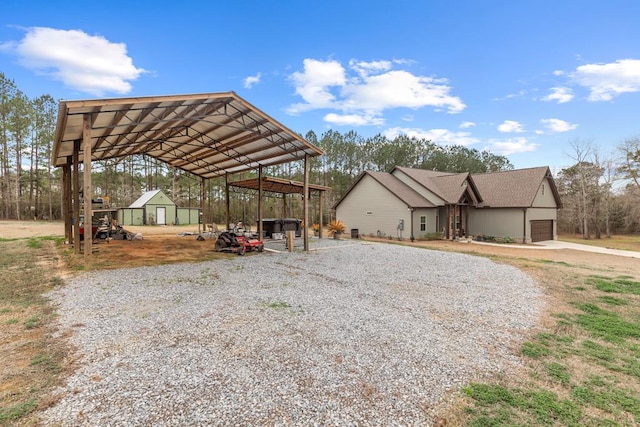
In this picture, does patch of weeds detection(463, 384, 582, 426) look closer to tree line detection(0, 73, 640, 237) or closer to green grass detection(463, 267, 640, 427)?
green grass detection(463, 267, 640, 427)

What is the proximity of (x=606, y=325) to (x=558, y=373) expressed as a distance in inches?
96.5

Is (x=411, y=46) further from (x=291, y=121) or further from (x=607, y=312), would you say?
(x=291, y=121)

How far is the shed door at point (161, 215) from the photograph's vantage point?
27297 millimetres

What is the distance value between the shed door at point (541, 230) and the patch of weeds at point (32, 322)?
2329 cm

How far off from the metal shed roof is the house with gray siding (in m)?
9.11

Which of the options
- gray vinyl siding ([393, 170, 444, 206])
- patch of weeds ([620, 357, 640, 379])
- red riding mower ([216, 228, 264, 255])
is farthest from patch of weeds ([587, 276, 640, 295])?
gray vinyl siding ([393, 170, 444, 206])

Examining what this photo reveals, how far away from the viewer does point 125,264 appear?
28.3 feet

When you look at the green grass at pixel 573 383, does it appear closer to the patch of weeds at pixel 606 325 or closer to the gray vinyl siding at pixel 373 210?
the patch of weeds at pixel 606 325

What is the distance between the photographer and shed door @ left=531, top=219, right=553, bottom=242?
64.0ft

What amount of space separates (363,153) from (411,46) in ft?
57.0

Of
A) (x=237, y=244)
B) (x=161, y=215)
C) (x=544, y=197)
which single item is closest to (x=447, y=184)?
(x=544, y=197)

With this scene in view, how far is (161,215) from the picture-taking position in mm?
27531

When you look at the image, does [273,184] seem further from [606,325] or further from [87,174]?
[606,325]

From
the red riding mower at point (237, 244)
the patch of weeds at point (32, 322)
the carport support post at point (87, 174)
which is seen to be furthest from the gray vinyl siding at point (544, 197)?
the patch of weeds at point (32, 322)
